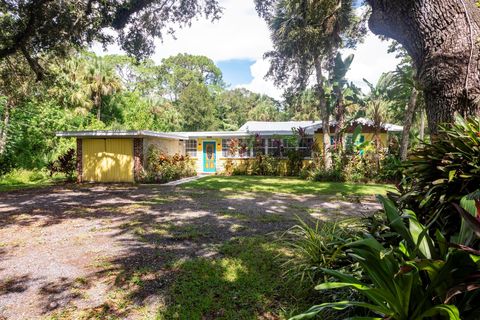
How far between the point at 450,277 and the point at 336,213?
19.1ft

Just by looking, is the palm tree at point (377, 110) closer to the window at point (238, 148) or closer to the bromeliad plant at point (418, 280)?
the window at point (238, 148)

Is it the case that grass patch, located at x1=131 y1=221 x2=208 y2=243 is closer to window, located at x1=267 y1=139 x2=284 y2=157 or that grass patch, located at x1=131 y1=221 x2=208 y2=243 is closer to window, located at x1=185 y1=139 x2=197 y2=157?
window, located at x1=267 y1=139 x2=284 y2=157

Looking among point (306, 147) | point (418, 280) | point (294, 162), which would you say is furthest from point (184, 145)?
point (418, 280)

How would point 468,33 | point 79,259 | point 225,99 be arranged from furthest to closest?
point 225,99, point 79,259, point 468,33

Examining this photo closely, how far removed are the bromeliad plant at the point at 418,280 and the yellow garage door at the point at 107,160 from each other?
14648 mm

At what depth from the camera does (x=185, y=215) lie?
7.57m

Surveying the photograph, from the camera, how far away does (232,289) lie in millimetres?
3549

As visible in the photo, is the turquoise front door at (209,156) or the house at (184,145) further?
the turquoise front door at (209,156)

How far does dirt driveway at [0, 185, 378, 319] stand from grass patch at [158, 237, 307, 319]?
241 millimetres

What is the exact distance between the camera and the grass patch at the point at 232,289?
3088 mm

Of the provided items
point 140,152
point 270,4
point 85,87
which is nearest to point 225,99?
point 85,87

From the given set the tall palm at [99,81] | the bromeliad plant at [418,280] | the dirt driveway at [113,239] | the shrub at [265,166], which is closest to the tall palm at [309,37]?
the shrub at [265,166]

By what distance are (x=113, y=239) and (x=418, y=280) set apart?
A: 502cm

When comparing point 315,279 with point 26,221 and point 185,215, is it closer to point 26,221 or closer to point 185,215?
point 185,215
